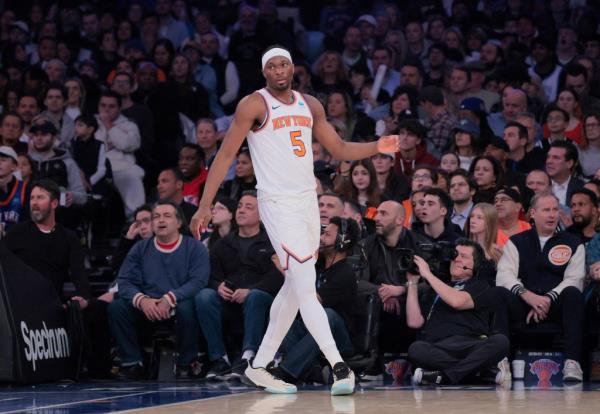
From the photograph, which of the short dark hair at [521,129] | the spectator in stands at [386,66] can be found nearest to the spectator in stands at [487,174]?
the short dark hair at [521,129]

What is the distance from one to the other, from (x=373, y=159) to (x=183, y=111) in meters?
3.77

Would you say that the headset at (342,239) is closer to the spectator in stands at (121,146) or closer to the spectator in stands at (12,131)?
the spectator in stands at (121,146)

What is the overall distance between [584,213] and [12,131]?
626 cm

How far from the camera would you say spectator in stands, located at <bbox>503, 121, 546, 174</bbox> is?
487 inches

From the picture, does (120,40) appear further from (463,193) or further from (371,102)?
(463,193)

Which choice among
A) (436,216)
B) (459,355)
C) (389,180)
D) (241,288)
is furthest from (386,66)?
(459,355)

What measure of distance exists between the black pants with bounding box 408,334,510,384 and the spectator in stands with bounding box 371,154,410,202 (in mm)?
2823

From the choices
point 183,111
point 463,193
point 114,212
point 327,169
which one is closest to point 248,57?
point 183,111

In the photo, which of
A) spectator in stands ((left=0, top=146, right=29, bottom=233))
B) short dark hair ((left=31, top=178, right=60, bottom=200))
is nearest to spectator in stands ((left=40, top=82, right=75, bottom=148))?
spectator in stands ((left=0, top=146, right=29, bottom=233))

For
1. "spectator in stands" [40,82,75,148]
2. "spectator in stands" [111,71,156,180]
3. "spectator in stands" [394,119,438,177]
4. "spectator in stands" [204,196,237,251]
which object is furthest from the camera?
"spectator in stands" [111,71,156,180]

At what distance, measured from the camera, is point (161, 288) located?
10461mm

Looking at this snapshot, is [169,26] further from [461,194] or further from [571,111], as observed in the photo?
[461,194]

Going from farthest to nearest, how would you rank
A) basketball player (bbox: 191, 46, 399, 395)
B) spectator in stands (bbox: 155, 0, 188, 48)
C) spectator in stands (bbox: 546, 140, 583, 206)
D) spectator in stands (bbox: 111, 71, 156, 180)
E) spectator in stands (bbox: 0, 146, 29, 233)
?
spectator in stands (bbox: 155, 0, 188, 48), spectator in stands (bbox: 111, 71, 156, 180), spectator in stands (bbox: 0, 146, 29, 233), spectator in stands (bbox: 546, 140, 583, 206), basketball player (bbox: 191, 46, 399, 395)

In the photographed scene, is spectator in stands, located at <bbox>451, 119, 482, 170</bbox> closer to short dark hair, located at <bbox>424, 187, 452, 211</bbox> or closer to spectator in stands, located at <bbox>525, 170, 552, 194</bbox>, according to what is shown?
spectator in stands, located at <bbox>525, 170, 552, 194</bbox>
